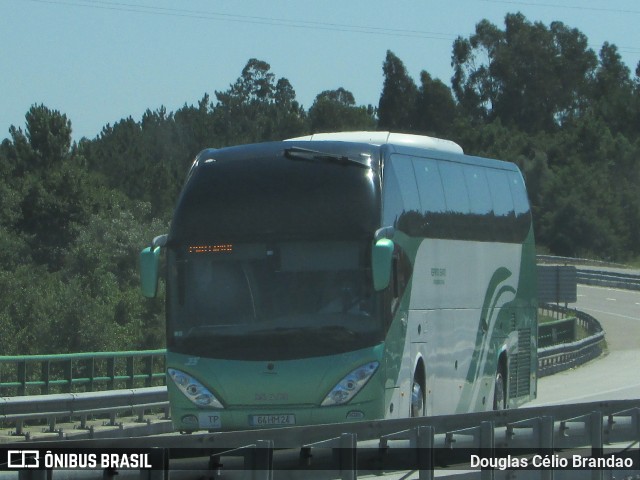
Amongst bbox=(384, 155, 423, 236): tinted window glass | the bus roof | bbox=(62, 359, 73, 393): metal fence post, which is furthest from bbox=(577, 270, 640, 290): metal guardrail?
bbox=(384, 155, 423, 236): tinted window glass

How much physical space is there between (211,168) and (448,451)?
6.44 m

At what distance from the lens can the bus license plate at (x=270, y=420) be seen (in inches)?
540

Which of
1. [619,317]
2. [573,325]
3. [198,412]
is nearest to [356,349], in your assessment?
[198,412]

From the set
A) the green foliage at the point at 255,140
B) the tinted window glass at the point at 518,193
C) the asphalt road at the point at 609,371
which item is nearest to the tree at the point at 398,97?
the green foliage at the point at 255,140

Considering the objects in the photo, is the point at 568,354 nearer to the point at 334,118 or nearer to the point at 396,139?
the point at 396,139

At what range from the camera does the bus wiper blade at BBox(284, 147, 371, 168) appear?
1423cm

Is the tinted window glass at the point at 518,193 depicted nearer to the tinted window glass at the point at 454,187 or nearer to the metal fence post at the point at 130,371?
the tinted window glass at the point at 454,187

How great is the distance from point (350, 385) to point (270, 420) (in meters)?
0.89

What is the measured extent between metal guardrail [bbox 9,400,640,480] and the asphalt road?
1502 centimetres

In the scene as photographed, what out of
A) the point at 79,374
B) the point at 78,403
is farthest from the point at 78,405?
the point at 79,374

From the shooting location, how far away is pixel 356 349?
13781 millimetres

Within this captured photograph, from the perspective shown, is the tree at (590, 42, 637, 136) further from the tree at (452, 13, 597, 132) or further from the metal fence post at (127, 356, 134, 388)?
the metal fence post at (127, 356, 134, 388)

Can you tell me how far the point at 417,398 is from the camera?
49.8 feet

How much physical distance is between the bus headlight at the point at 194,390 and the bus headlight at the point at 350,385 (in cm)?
115
